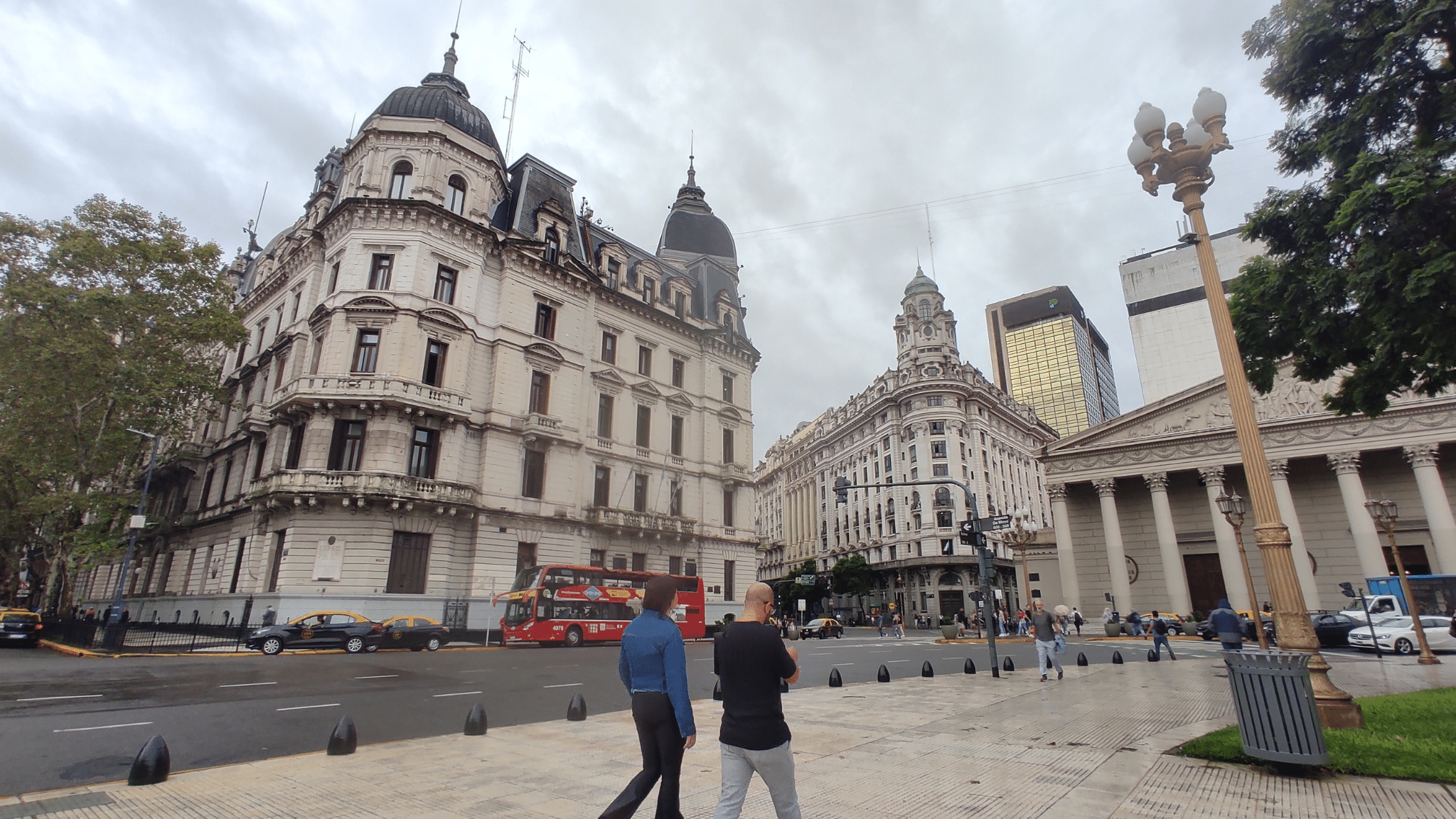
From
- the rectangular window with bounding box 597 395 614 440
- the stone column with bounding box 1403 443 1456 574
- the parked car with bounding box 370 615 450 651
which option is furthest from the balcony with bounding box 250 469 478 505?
the stone column with bounding box 1403 443 1456 574

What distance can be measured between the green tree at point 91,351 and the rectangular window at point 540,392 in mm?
16122

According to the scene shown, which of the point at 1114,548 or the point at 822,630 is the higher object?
the point at 1114,548

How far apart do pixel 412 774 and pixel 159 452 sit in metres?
44.7

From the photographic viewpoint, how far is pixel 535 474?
111 feet

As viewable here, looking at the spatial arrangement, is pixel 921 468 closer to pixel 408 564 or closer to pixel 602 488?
pixel 602 488

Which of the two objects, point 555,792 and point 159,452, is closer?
point 555,792

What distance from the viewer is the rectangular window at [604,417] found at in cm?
3747

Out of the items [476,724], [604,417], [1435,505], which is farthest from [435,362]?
[1435,505]

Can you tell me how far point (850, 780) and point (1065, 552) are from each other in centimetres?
4194

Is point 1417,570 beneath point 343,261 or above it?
beneath

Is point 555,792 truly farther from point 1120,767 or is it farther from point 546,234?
point 546,234

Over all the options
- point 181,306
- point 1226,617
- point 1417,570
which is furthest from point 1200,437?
point 181,306

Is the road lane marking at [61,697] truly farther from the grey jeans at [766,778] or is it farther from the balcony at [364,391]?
the balcony at [364,391]

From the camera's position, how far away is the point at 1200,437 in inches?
1528
